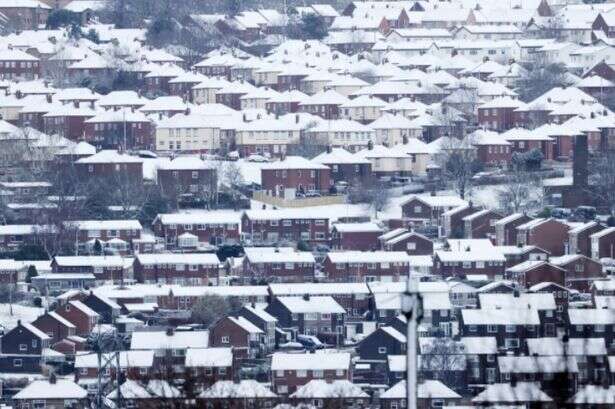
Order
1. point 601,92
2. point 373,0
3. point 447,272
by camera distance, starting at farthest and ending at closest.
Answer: point 373,0
point 601,92
point 447,272

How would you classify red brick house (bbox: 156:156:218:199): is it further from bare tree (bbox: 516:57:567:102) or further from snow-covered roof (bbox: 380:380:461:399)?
snow-covered roof (bbox: 380:380:461:399)

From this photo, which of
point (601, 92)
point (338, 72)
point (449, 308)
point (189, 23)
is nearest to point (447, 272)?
point (449, 308)

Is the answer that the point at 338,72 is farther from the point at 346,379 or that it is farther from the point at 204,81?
the point at 346,379

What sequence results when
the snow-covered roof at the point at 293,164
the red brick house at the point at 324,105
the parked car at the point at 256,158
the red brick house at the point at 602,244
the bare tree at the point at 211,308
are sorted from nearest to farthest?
1. the bare tree at the point at 211,308
2. the red brick house at the point at 602,244
3. the snow-covered roof at the point at 293,164
4. the parked car at the point at 256,158
5. the red brick house at the point at 324,105

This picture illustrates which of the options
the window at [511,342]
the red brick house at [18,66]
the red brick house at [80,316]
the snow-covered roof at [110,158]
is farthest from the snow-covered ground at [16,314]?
the red brick house at [18,66]

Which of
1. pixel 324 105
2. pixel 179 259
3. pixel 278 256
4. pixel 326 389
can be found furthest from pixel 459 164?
pixel 326 389

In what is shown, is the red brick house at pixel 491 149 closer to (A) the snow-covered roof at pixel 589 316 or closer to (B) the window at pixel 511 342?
(A) the snow-covered roof at pixel 589 316

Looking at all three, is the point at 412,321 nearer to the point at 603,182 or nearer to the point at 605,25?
the point at 603,182
